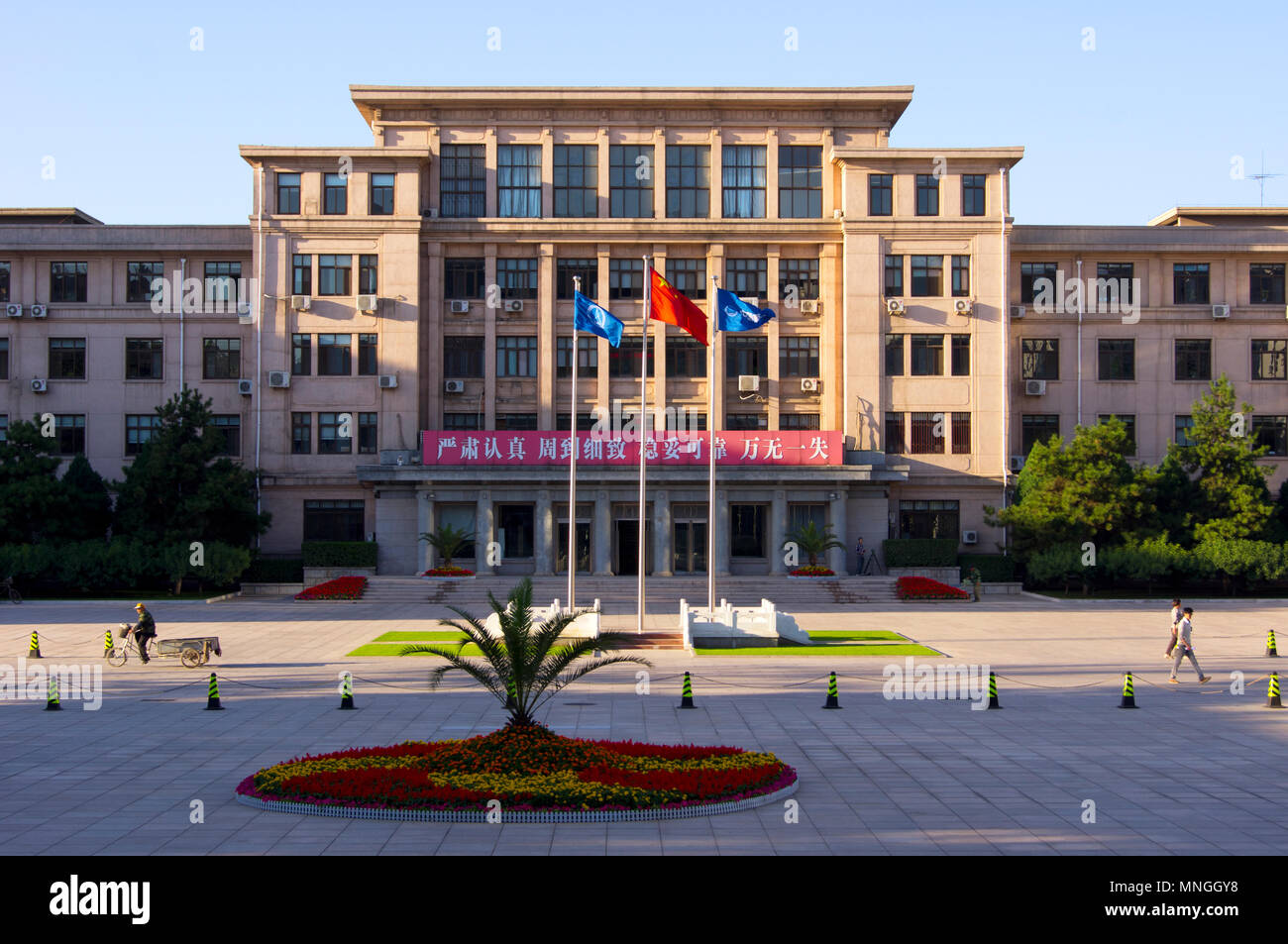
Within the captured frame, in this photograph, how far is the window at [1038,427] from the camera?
1887 inches

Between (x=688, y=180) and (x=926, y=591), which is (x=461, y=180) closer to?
(x=688, y=180)

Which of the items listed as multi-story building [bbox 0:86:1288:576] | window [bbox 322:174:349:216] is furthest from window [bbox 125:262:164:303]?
window [bbox 322:174:349:216]

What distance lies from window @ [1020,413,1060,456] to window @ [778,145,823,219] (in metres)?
12.4

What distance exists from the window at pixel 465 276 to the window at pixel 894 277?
54.5ft

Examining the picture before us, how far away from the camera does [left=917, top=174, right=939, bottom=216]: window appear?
152 ft

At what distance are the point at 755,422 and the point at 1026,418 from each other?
447 inches

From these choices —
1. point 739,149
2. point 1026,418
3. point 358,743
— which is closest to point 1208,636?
point 1026,418

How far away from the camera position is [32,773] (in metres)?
14.3

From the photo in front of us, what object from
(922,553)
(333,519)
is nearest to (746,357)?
(922,553)

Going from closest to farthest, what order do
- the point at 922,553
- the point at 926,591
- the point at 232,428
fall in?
1. the point at 926,591
2. the point at 922,553
3. the point at 232,428

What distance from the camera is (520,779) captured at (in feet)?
41.6

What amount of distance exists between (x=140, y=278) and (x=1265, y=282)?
47.2m

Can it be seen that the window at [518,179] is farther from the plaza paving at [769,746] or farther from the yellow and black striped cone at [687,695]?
the yellow and black striped cone at [687,695]

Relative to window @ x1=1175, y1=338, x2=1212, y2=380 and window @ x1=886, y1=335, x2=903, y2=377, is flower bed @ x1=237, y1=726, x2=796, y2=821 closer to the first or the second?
window @ x1=886, y1=335, x2=903, y2=377
